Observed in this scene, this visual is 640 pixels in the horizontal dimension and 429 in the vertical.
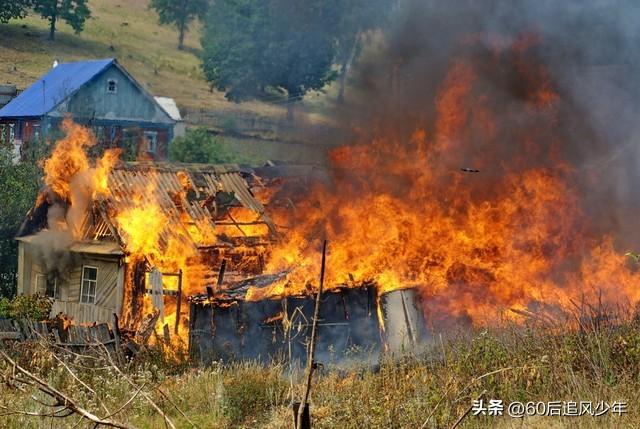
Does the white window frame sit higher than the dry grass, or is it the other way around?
the dry grass

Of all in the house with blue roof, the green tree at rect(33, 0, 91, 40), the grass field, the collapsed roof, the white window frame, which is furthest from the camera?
the green tree at rect(33, 0, 91, 40)

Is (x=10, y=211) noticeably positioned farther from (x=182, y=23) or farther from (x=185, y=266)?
(x=182, y=23)

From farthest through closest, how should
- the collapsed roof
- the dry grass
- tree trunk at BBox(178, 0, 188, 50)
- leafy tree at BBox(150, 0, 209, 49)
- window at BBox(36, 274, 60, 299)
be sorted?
tree trunk at BBox(178, 0, 188, 50)
leafy tree at BBox(150, 0, 209, 49)
the dry grass
window at BBox(36, 274, 60, 299)
the collapsed roof

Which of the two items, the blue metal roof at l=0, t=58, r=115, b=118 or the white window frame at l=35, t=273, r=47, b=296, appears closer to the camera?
the white window frame at l=35, t=273, r=47, b=296

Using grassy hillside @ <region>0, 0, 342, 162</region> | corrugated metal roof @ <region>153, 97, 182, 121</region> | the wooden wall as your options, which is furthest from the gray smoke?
corrugated metal roof @ <region>153, 97, 182, 121</region>

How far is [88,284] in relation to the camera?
69.3 feet

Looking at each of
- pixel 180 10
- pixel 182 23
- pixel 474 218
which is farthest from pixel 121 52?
pixel 474 218

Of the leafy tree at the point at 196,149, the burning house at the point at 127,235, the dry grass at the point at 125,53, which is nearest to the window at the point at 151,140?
A: the leafy tree at the point at 196,149

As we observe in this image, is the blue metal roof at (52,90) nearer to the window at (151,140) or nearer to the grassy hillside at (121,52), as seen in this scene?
the window at (151,140)

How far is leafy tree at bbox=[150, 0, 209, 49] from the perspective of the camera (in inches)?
3445

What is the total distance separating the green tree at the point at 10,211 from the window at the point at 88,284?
179 inches

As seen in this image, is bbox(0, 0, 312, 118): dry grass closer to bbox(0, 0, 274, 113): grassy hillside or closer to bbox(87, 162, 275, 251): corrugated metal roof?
bbox(0, 0, 274, 113): grassy hillside

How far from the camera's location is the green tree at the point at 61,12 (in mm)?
71938

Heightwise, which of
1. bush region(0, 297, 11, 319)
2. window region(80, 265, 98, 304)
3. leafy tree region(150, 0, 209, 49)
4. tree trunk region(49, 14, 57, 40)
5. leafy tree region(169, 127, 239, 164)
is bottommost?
bush region(0, 297, 11, 319)
